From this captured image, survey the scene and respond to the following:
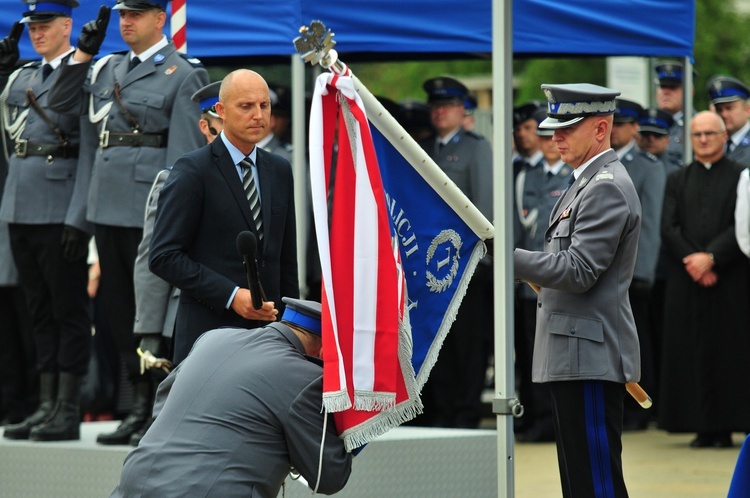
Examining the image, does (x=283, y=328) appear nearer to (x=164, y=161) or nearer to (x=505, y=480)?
(x=505, y=480)

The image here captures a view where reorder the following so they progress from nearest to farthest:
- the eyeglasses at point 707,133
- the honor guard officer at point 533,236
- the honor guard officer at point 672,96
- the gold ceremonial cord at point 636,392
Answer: the gold ceremonial cord at point 636,392, the eyeglasses at point 707,133, the honor guard officer at point 533,236, the honor guard officer at point 672,96

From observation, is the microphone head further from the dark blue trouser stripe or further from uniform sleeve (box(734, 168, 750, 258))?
uniform sleeve (box(734, 168, 750, 258))

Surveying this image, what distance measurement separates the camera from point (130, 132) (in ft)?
23.1

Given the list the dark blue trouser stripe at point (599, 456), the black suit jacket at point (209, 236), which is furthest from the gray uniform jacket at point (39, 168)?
the dark blue trouser stripe at point (599, 456)

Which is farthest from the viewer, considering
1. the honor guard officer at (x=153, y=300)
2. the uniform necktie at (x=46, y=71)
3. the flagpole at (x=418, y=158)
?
the uniform necktie at (x=46, y=71)

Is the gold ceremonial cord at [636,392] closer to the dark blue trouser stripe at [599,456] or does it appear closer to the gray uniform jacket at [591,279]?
the gray uniform jacket at [591,279]

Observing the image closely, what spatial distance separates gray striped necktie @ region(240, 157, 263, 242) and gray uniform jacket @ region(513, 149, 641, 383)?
1250 millimetres

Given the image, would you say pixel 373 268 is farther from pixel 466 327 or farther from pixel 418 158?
pixel 466 327

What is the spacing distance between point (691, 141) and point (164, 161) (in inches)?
180

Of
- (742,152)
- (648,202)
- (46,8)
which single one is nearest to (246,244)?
(46,8)

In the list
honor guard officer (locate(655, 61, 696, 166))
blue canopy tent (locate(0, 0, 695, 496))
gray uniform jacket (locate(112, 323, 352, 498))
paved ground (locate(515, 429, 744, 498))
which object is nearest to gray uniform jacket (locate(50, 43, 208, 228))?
blue canopy tent (locate(0, 0, 695, 496))

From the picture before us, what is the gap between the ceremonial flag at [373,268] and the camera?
4559 mm

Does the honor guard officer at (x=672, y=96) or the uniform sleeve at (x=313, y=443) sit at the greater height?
the honor guard officer at (x=672, y=96)

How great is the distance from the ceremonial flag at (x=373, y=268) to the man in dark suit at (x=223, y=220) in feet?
2.91
